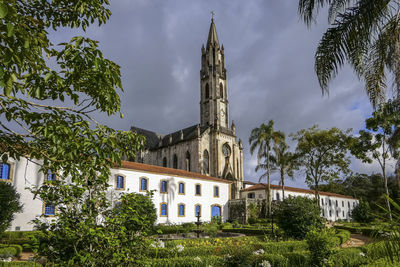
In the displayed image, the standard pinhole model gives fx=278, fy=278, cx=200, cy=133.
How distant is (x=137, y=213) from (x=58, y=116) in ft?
7.32

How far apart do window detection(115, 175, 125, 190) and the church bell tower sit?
23.9 metres

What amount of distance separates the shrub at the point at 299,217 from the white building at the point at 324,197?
27.8 meters

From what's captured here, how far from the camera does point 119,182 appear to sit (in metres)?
26.3

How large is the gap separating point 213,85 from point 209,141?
39.6 ft

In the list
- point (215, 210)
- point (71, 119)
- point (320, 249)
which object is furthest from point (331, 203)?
point (71, 119)

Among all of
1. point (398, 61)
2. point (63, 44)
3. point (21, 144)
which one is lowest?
point (21, 144)

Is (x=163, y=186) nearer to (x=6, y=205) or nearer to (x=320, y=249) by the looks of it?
(x=6, y=205)

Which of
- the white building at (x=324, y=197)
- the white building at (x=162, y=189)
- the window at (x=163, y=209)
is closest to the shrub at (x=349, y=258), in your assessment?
the white building at (x=162, y=189)

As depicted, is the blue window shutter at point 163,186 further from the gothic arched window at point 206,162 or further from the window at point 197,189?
the gothic arched window at point 206,162

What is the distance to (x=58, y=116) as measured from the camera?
423 cm

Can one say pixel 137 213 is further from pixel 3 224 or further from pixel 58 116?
pixel 3 224

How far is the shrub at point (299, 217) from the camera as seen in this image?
47.4ft

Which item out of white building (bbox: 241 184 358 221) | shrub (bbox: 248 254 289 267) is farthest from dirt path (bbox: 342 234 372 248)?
white building (bbox: 241 184 358 221)

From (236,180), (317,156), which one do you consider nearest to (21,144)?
(317,156)
